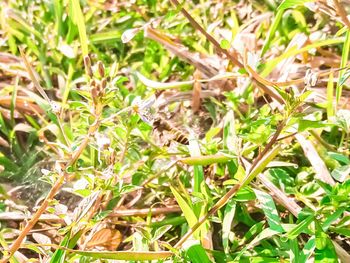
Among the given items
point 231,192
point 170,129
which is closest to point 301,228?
point 231,192

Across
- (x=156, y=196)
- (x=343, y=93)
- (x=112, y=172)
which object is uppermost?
(x=112, y=172)

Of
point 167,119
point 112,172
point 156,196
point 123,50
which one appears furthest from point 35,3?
point 112,172

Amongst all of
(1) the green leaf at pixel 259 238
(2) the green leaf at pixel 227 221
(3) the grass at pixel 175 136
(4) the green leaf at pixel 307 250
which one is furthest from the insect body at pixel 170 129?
(4) the green leaf at pixel 307 250

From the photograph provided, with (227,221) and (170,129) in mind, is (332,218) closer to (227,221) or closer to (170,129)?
(227,221)

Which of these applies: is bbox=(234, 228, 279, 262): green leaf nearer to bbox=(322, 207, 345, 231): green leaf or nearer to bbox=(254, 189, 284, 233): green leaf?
bbox=(254, 189, 284, 233): green leaf

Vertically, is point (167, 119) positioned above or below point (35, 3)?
below

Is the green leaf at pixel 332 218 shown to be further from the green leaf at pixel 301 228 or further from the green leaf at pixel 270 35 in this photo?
the green leaf at pixel 270 35

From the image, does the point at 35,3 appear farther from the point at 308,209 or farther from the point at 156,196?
the point at 308,209

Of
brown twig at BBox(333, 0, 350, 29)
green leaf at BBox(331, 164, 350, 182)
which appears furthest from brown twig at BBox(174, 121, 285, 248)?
brown twig at BBox(333, 0, 350, 29)
